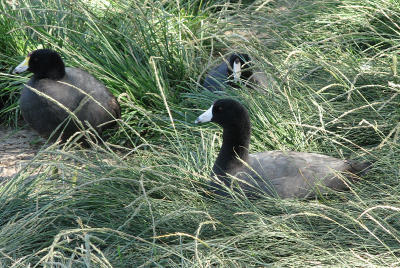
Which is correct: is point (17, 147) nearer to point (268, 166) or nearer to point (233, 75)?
point (233, 75)

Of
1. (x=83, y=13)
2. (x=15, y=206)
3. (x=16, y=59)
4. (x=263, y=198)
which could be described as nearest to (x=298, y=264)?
(x=263, y=198)

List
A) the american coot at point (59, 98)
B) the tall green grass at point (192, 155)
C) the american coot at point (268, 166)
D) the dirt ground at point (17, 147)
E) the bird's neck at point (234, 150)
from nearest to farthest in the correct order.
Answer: the tall green grass at point (192, 155) → the american coot at point (268, 166) → the bird's neck at point (234, 150) → the american coot at point (59, 98) → the dirt ground at point (17, 147)

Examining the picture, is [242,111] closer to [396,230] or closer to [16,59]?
[396,230]

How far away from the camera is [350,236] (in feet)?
8.72

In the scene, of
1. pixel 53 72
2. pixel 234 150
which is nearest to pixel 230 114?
pixel 234 150

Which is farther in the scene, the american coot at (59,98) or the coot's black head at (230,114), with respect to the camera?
the american coot at (59,98)

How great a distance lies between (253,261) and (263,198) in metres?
0.75

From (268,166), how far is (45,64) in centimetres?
183

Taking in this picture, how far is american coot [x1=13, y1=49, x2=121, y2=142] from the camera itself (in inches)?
166

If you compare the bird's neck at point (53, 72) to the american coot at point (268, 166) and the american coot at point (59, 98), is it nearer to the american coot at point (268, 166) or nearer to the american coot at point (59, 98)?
the american coot at point (59, 98)

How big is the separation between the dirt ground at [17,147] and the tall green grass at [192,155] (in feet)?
0.52

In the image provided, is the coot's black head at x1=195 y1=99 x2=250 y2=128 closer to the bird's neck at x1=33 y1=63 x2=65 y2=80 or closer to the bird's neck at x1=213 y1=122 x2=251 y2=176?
the bird's neck at x1=213 y1=122 x2=251 y2=176

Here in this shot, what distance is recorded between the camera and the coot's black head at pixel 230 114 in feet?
11.2

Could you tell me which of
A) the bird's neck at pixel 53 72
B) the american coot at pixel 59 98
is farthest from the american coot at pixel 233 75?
the bird's neck at pixel 53 72
